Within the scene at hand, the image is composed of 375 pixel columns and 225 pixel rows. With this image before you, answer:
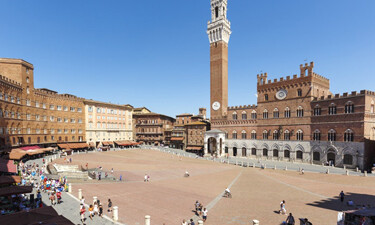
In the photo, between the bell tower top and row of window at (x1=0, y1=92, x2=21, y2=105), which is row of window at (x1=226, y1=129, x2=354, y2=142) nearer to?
the bell tower top

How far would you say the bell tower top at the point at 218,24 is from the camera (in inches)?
2248

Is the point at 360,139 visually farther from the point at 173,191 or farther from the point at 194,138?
the point at 194,138

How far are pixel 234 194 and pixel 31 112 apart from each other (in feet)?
155

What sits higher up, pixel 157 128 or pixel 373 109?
pixel 373 109

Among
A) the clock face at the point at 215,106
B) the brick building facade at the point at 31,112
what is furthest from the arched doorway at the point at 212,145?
the brick building facade at the point at 31,112

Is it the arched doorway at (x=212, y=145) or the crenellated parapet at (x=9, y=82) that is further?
the arched doorway at (x=212, y=145)

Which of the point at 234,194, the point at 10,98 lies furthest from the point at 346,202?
the point at 10,98

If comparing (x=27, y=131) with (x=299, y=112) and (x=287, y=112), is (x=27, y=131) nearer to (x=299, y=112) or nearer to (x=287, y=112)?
(x=287, y=112)

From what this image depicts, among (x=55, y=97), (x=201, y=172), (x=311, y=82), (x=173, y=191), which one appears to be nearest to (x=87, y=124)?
(x=55, y=97)

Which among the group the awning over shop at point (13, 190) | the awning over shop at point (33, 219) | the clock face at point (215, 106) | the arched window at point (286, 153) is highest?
the clock face at point (215, 106)

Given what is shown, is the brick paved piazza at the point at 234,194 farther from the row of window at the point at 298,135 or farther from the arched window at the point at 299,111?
the arched window at the point at 299,111

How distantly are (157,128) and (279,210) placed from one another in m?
59.2

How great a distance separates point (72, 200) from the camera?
712 inches

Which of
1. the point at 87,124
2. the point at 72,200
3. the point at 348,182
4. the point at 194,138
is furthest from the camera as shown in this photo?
the point at 194,138
